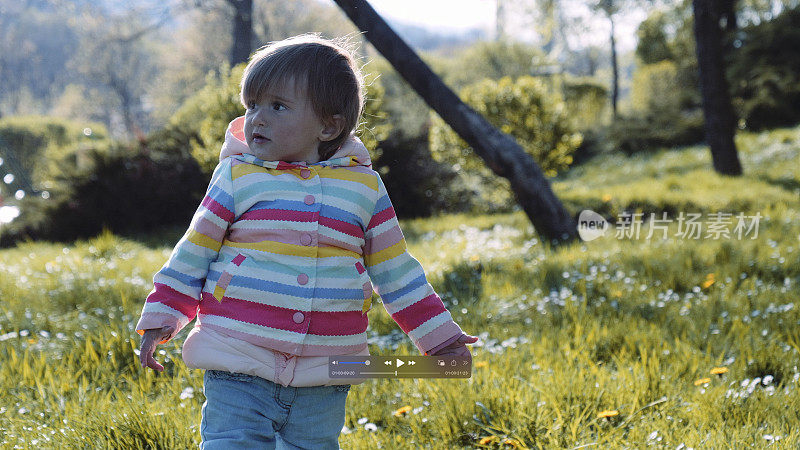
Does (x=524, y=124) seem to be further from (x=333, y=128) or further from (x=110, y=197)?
(x=333, y=128)

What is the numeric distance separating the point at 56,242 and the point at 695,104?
1789cm

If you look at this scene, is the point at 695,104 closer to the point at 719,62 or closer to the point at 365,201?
the point at 719,62

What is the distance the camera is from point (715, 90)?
35.8ft

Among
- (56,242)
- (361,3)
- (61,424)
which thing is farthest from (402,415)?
(56,242)

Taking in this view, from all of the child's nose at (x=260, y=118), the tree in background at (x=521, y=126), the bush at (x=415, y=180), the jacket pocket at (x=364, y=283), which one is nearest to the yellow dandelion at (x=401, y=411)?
the jacket pocket at (x=364, y=283)

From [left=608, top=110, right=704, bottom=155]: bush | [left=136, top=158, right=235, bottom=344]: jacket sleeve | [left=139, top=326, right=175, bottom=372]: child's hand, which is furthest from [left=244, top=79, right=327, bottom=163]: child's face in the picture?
[left=608, top=110, right=704, bottom=155]: bush

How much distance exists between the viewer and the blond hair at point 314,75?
1.95m

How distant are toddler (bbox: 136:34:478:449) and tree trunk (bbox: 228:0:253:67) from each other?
40.4ft

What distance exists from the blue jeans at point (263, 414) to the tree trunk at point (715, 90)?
10415mm

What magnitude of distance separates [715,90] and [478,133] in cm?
645

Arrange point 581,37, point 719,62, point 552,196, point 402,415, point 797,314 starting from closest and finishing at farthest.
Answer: point 402,415 < point 797,314 < point 552,196 < point 719,62 < point 581,37

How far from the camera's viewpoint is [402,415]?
2867mm

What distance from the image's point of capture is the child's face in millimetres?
1955

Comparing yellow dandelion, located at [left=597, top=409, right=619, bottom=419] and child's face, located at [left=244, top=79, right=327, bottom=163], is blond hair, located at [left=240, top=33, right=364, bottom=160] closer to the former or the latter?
child's face, located at [left=244, top=79, right=327, bottom=163]
